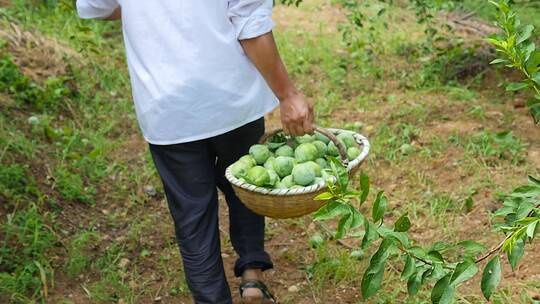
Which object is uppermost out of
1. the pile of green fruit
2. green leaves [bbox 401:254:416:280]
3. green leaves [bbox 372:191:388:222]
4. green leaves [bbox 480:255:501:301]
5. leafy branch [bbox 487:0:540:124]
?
leafy branch [bbox 487:0:540:124]

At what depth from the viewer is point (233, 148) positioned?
267 centimetres

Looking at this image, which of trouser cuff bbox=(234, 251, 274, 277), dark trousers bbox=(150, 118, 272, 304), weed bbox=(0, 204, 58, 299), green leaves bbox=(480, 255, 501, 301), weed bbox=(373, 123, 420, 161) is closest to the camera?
green leaves bbox=(480, 255, 501, 301)

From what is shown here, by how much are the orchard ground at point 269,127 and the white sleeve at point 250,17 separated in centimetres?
130

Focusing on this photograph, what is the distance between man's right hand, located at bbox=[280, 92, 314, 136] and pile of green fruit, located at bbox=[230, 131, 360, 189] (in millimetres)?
57

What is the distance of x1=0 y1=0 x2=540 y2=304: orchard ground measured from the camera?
10.7ft

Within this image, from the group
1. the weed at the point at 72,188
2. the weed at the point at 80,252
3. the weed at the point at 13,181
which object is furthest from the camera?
the weed at the point at 72,188

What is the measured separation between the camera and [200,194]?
2.63 meters

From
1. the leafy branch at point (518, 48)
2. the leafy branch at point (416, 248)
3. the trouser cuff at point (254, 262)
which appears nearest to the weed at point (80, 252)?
the trouser cuff at point (254, 262)

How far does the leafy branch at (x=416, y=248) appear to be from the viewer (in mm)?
1662

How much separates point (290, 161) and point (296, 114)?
16cm

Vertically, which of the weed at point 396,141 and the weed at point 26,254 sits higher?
the weed at point 26,254

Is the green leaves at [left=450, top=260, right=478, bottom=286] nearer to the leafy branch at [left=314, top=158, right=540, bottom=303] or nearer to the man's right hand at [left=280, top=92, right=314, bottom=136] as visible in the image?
the leafy branch at [left=314, top=158, right=540, bottom=303]

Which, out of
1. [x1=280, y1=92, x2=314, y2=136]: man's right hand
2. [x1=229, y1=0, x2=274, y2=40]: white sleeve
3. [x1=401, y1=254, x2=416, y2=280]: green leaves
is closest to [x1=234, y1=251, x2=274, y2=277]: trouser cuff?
[x1=280, y1=92, x2=314, y2=136]: man's right hand

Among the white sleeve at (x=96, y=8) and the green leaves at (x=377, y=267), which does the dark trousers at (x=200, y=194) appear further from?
the green leaves at (x=377, y=267)
